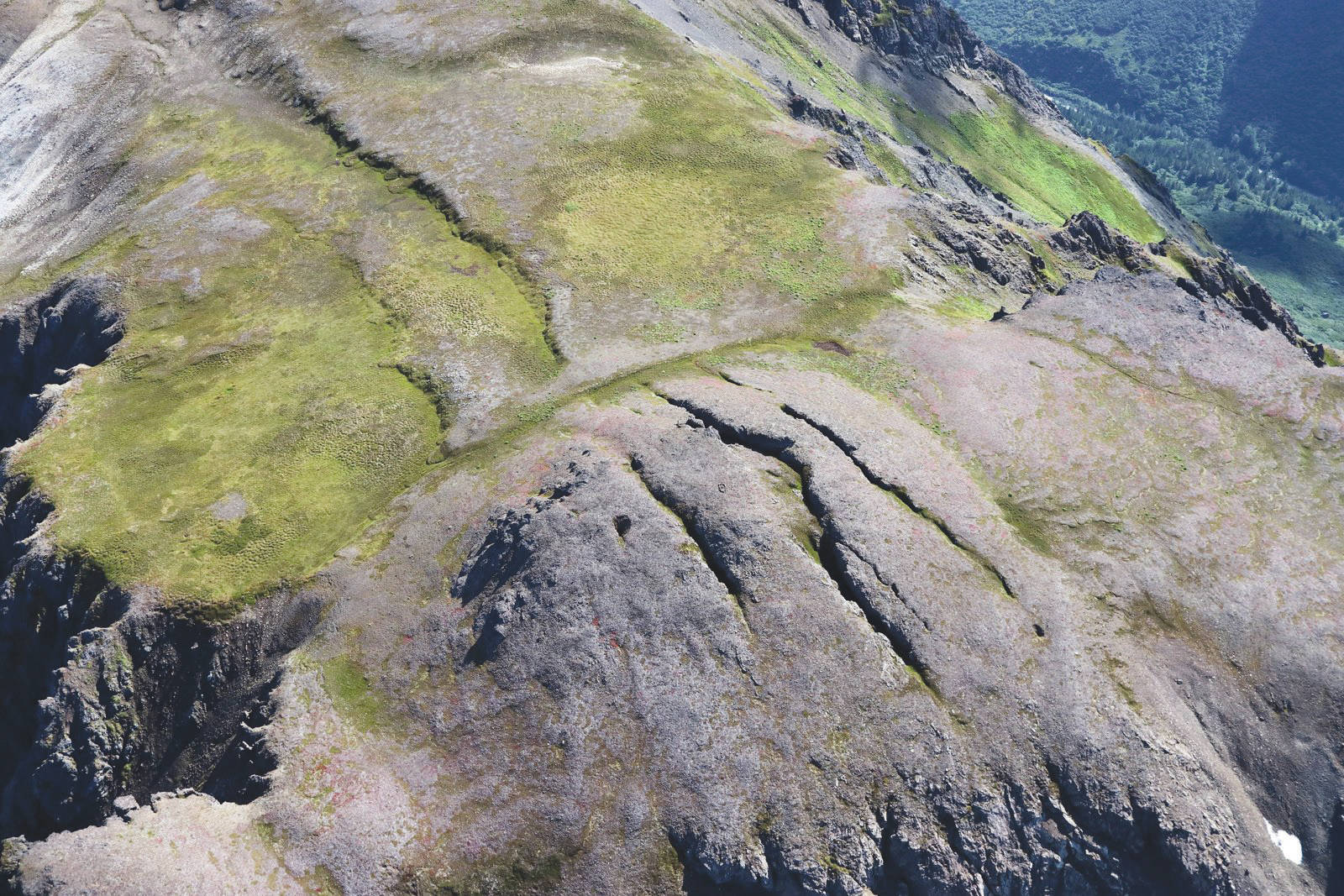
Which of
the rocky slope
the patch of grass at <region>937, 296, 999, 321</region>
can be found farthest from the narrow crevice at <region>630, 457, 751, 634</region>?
the patch of grass at <region>937, 296, 999, 321</region>

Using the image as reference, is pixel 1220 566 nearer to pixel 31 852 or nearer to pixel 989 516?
pixel 989 516

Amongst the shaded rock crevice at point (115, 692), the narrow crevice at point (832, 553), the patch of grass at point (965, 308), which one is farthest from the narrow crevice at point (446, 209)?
the patch of grass at point (965, 308)

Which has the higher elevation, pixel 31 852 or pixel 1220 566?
pixel 1220 566

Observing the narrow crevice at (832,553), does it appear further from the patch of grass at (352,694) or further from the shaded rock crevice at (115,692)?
the shaded rock crevice at (115,692)

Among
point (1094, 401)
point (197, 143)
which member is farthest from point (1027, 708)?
point (197, 143)

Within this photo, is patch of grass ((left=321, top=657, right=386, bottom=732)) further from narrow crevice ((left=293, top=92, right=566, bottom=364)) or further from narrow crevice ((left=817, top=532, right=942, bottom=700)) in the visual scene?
narrow crevice ((left=293, top=92, right=566, bottom=364))

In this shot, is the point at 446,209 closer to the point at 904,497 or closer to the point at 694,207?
the point at 694,207

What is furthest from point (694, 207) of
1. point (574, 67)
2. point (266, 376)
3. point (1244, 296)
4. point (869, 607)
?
point (1244, 296)
